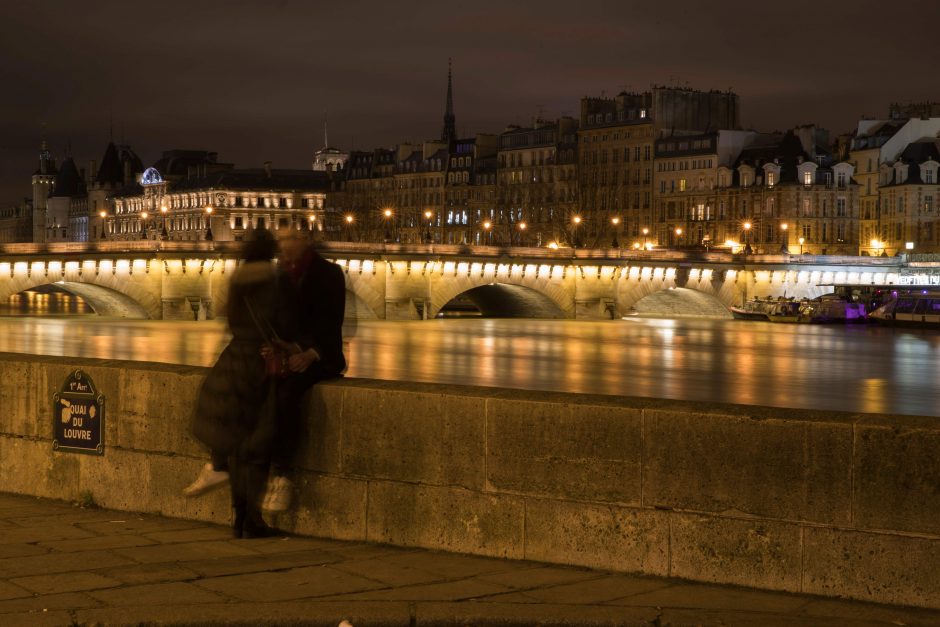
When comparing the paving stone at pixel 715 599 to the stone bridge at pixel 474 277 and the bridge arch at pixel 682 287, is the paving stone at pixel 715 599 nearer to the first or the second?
the stone bridge at pixel 474 277

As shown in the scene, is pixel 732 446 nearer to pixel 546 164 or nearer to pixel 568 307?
pixel 568 307

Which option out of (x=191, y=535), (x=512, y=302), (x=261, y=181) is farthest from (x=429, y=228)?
(x=191, y=535)

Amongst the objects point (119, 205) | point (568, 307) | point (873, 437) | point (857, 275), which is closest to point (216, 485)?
point (873, 437)

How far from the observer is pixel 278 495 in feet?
25.6

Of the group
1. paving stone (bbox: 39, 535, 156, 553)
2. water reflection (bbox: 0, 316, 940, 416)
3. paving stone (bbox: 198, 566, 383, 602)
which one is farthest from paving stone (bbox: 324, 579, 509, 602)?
water reflection (bbox: 0, 316, 940, 416)

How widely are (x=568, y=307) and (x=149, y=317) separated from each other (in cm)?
2361

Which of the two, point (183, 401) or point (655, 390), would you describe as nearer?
point (183, 401)

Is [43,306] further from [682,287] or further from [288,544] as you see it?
[288,544]

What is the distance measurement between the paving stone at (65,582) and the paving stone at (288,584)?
43 cm

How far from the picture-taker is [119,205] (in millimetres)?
163000

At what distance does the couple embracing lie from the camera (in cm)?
757

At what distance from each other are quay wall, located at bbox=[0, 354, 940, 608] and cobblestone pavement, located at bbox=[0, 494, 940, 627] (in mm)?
131

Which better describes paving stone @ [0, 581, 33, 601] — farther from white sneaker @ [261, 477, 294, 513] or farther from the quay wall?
the quay wall

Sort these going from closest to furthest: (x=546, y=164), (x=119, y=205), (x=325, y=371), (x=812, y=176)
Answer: (x=325, y=371) → (x=812, y=176) → (x=546, y=164) → (x=119, y=205)
